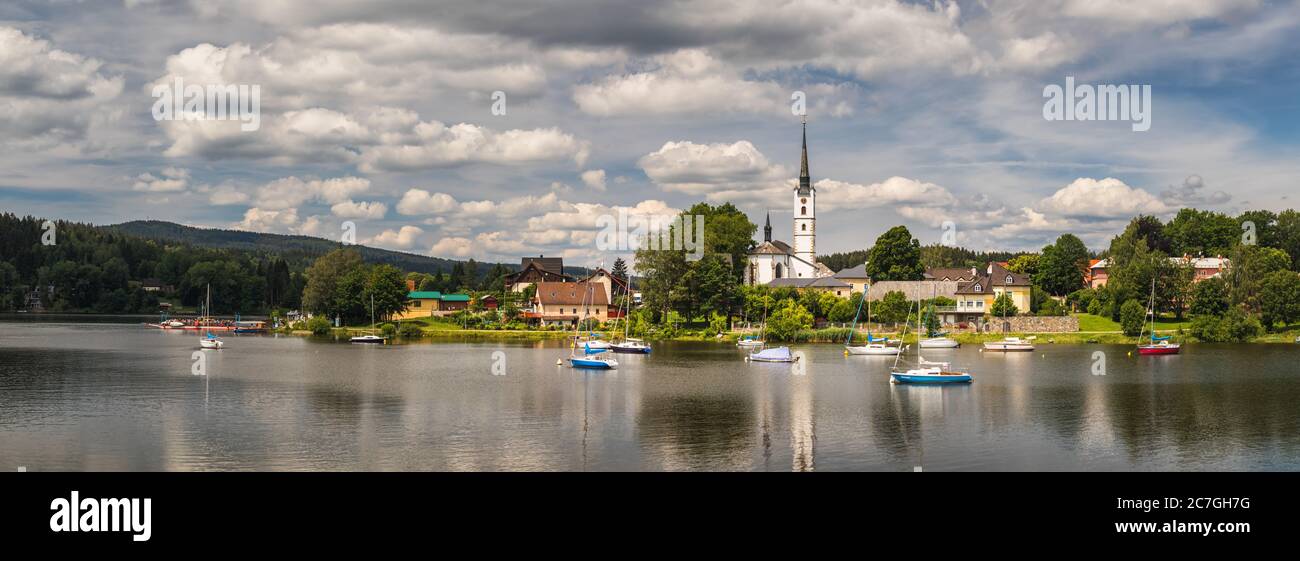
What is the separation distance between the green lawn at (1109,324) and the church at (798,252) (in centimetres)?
3841

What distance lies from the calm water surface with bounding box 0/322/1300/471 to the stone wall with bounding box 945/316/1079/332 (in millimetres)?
30546

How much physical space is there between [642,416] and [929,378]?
69.3 ft

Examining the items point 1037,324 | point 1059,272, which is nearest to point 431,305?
point 1037,324

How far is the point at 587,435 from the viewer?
119 ft

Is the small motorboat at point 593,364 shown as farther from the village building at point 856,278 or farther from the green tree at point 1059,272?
the green tree at point 1059,272

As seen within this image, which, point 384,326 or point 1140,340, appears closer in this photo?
point 1140,340

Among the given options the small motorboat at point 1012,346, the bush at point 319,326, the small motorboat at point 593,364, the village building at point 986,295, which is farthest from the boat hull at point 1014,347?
the bush at point 319,326

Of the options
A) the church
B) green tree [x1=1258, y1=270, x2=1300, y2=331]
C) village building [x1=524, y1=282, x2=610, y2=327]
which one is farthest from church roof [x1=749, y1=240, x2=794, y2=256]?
green tree [x1=1258, y1=270, x2=1300, y2=331]

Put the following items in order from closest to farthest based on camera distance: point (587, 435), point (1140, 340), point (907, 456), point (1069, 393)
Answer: point (907, 456), point (587, 435), point (1069, 393), point (1140, 340)
